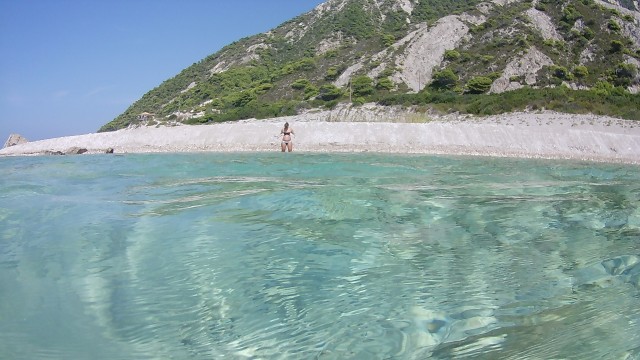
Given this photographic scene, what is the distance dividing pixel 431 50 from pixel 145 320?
5427cm

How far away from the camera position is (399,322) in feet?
13.1

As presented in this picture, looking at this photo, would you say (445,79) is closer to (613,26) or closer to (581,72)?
(581,72)

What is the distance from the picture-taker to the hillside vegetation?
1448 inches

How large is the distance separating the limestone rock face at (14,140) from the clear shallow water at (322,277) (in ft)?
107

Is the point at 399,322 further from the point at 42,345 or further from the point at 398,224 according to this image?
the point at 398,224

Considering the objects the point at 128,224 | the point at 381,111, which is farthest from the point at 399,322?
the point at 381,111

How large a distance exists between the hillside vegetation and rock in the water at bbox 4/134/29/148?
1527cm

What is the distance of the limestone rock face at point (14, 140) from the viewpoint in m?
37.1

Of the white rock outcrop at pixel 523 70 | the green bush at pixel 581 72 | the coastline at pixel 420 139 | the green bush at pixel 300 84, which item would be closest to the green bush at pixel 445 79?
the white rock outcrop at pixel 523 70

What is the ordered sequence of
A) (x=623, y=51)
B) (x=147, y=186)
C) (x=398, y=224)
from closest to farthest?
(x=398, y=224), (x=147, y=186), (x=623, y=51)

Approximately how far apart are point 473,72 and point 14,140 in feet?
131

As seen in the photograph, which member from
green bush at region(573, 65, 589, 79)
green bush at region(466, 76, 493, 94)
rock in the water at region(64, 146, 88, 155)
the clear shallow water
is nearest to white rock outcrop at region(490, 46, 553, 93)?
green bush at region(466, 76, 493, 94)

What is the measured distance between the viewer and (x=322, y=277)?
502cm

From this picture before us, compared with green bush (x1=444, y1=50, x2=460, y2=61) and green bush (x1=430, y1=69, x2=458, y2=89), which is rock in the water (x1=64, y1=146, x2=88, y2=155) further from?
green bush (x1=444, y1=50, x2=460, y2=61)
